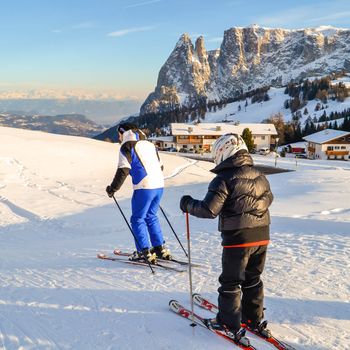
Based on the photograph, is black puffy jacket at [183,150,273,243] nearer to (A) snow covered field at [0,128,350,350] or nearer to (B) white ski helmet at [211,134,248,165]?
(B) white ski helmet at [211,134,248,165]

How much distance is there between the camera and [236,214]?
4059 mm

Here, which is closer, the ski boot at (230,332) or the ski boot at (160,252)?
the ski boot at (230,332)

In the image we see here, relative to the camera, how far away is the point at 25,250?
8.94 meters

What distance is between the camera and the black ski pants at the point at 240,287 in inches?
162

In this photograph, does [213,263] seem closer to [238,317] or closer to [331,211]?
[238,317]

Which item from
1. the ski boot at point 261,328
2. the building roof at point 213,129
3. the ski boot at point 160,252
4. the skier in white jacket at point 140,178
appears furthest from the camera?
the building roof at point 213,129

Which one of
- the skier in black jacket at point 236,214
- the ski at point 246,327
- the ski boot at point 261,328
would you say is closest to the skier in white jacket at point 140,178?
the ski at point 246,327

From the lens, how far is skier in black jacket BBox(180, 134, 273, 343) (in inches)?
158

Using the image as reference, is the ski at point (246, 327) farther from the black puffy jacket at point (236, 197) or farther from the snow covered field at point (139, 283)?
the black puffy jacket at point (236, 197)

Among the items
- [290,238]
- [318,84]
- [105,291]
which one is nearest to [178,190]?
[290,238]

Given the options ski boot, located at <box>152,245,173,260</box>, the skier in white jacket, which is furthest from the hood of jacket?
ski boot, located at <box>152,245,173,260</box>

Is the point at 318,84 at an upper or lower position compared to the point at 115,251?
upper

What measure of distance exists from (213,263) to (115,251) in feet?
7.02

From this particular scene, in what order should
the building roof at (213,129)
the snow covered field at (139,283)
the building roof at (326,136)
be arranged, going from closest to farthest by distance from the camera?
1. the snow covered field at (139,283)
2. the building roof at (326,136)
3. the building roof at (213,129)
